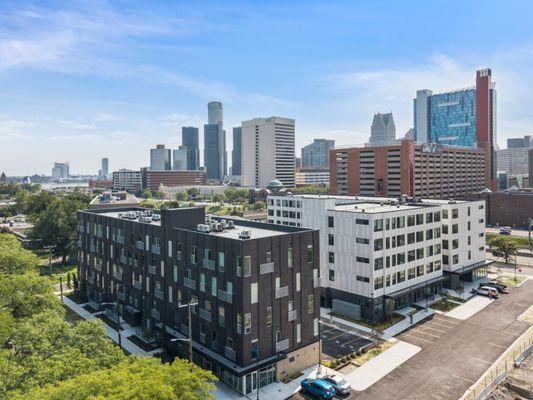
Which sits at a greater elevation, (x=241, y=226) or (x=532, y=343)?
(x=241, y=226)

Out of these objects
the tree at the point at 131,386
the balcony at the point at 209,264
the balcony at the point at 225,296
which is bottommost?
the tree at the point at 131,386

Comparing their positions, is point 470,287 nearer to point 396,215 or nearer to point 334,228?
point 396,215

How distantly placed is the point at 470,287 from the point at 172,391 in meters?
71.9

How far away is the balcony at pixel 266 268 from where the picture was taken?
44.8 meters

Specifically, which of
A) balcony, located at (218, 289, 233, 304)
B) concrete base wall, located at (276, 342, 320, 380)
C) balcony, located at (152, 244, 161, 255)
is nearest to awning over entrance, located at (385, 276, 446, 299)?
concrete base wall, located at (276, 342, 320, 380)

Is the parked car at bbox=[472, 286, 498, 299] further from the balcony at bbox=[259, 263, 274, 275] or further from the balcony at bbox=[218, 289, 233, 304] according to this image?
the balcony at bbox=[218, 289, 233, 304]

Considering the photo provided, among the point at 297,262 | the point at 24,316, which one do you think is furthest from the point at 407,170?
the point at 24,316

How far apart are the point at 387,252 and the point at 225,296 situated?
1272 inches

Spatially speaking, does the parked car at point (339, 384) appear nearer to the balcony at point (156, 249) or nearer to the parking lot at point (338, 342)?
the parking lot at point (338, 342)

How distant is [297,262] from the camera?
48406 millimetres

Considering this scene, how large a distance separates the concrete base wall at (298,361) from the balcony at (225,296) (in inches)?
370

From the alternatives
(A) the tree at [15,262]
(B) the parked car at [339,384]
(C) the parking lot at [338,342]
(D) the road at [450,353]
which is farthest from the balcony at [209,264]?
(A) the tree at [15,262]

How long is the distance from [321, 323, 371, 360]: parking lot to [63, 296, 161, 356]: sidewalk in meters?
23.1

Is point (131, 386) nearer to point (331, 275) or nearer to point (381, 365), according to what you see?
point (381, 365)
